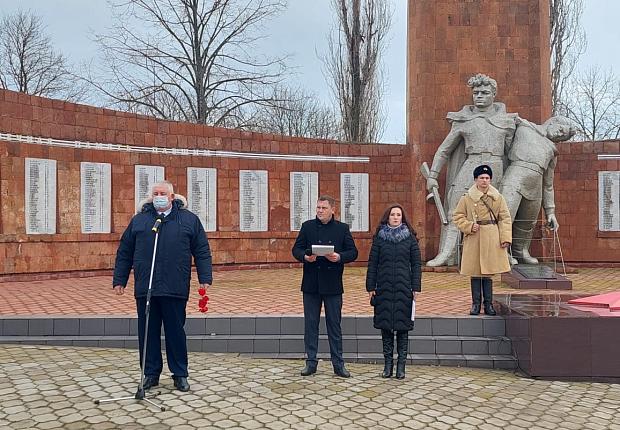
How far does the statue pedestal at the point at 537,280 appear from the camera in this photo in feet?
25.8

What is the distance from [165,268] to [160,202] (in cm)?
46

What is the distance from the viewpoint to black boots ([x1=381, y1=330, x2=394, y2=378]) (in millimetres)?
4719

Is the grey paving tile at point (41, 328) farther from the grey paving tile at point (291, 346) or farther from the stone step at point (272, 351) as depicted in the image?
the grey paving tile at point (291, 346)

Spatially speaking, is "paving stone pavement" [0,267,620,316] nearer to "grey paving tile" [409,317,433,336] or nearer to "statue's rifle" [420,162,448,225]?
"grey paving tile" [409,317,433,336]

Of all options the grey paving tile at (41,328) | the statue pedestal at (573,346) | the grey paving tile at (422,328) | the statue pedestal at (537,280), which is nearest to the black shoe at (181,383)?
the grey paving tile at (41,328)

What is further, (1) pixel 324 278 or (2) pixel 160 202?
(1) pixel 324 278

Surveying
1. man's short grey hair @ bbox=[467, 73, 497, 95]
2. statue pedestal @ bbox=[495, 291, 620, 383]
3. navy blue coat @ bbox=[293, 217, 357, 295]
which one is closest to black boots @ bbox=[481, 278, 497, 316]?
statue pedestal @ bbox=[495, 291, 620, 383]

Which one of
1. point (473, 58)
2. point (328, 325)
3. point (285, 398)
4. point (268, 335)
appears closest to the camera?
point (285, 398)

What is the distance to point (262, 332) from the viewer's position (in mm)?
5637

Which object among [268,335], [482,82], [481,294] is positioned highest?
[482,82]

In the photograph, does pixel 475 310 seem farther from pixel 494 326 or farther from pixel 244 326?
pixel 244 326

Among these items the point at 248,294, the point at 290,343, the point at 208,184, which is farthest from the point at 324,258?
the point at 208,184

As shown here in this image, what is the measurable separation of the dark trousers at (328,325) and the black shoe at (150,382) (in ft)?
3.93

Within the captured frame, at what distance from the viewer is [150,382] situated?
4199mm
